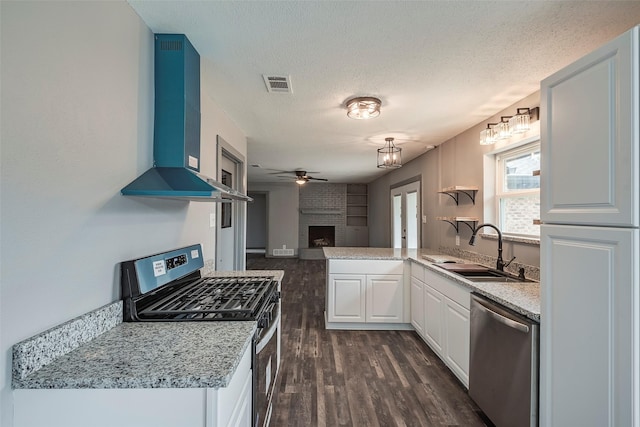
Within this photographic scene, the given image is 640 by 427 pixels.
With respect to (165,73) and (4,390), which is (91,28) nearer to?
(165,73)

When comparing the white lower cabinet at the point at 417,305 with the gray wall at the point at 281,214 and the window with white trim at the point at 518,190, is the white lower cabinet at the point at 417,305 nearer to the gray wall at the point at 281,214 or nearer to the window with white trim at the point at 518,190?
the window with white trim at the point at 518,190

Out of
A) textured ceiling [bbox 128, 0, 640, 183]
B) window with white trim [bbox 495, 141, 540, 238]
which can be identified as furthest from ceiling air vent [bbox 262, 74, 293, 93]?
window with white trim [bbox 495, 141, 540, 238]

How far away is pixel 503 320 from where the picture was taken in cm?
172

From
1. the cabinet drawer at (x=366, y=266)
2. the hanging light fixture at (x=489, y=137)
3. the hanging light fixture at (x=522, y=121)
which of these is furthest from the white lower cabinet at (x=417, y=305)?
the hanging light fixture at (x=522, y=121)

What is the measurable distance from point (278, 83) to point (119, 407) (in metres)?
2.00

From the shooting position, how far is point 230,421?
40.8 inches

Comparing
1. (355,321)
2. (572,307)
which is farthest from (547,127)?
(355,321)

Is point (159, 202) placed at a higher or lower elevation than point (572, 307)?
higher

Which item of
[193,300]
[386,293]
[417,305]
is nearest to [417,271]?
[417,305]

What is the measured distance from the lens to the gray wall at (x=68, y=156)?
0.87m

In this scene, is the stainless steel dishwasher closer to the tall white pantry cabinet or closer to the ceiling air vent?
the tall white pantry cabinet

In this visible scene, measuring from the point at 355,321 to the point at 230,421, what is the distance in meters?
2.63

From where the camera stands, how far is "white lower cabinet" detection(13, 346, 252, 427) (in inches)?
35.0

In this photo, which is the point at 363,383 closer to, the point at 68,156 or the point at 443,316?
the point at 443,316
